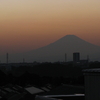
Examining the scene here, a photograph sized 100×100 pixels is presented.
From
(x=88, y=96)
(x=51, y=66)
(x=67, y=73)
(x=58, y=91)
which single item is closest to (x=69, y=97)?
(x=88, y=96)

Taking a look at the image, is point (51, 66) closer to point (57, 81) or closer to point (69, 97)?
point (57, 81)

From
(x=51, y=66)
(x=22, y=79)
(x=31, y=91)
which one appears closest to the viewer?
(x=31, y=91)

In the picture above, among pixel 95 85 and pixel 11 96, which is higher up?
pixel 95 85

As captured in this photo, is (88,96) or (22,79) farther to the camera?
(22,79)

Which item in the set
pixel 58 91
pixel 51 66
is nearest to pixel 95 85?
pixel 58 91

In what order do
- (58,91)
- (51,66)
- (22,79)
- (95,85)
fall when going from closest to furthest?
(95,85)
(58,91)
(22,79)
(51,66)

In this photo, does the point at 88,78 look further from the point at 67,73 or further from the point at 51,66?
the point at 51,66
